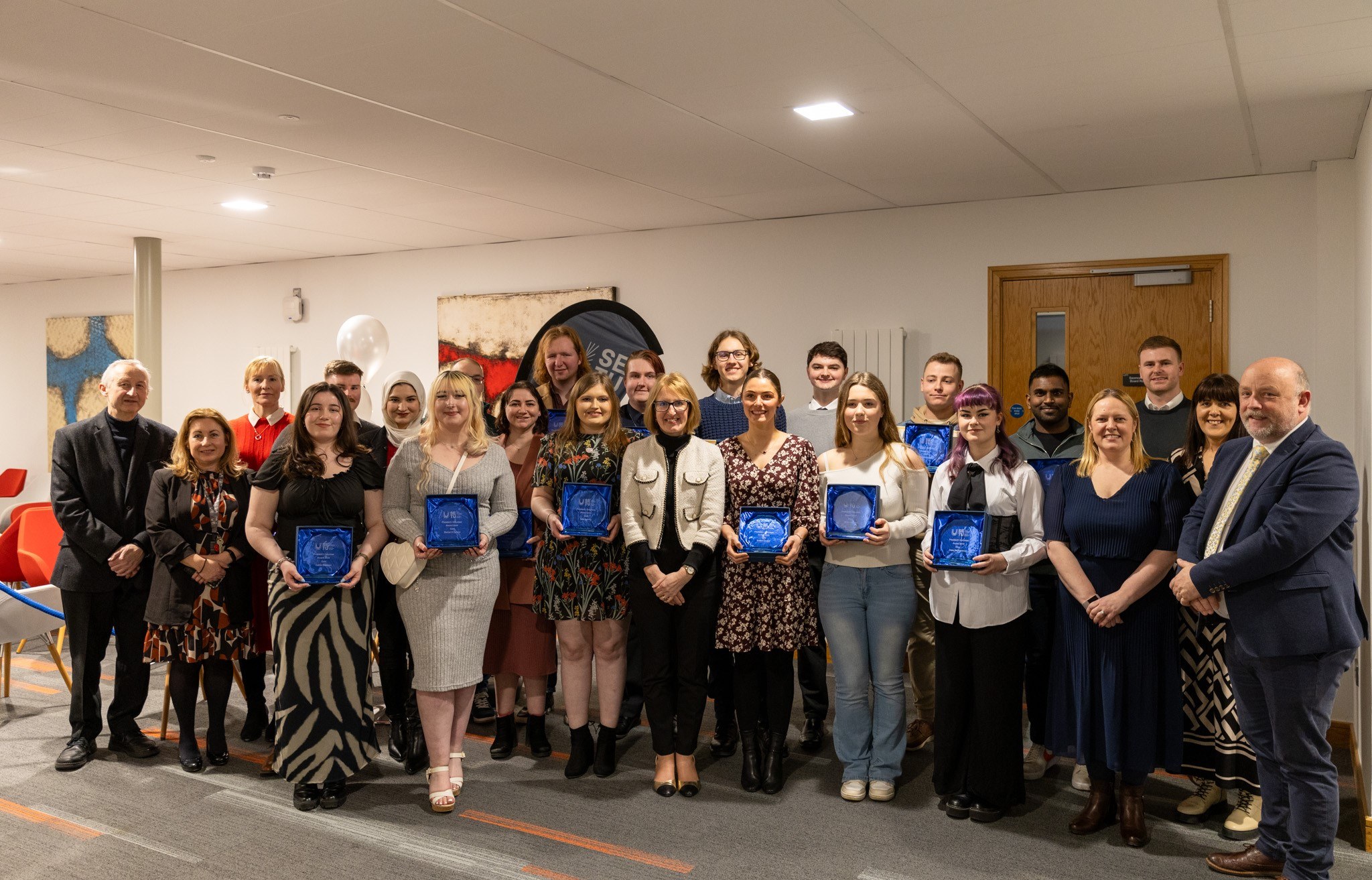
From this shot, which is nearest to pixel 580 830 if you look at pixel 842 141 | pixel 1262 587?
pixel 1262 587

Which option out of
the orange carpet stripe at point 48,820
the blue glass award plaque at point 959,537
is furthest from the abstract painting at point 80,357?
the blue glass award plaque at point 959,537

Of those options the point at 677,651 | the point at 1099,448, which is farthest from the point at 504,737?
the point at 1099,448

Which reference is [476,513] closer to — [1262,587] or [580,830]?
[580,830]

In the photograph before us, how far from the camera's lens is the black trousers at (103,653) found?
4.33 meters

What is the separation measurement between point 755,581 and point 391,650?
1.55m

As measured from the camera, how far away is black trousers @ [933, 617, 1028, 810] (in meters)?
3.53

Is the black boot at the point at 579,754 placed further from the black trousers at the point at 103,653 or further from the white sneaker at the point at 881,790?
the black trousers at the point at 103,653

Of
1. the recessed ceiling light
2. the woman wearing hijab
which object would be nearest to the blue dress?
the recessed ceiling light

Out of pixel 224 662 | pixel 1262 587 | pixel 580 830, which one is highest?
pixel 1262 587

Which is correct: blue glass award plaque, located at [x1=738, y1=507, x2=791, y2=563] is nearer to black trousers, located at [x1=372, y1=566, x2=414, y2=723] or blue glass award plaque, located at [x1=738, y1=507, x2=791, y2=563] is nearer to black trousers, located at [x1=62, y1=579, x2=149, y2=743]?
black trousers, located at [x1=372, y1=566, x2=414, y2=723]

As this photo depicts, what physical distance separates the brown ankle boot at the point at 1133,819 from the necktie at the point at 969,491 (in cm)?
105

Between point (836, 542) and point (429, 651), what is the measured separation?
1524 millimetres

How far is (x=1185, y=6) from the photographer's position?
3.10 meters

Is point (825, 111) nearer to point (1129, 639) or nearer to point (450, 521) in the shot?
point (450, 521)
